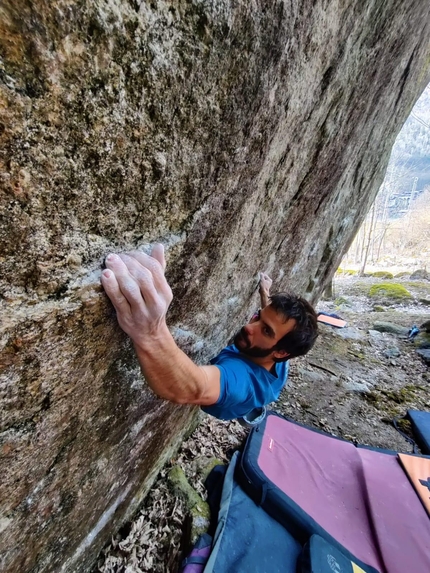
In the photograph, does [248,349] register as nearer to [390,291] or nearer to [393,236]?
[390,291]

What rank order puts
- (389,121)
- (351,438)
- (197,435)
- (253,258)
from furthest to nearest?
(351,438), (389,121), (197,435), (253,258)

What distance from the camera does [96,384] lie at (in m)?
1.74

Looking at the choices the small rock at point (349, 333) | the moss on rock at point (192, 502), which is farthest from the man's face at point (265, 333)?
the small rock at point (349, 333)

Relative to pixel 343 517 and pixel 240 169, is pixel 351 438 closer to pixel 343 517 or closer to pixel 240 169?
pixel 343 517

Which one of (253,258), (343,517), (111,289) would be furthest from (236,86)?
(343,517)

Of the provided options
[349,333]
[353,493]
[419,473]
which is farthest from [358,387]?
[349,333]

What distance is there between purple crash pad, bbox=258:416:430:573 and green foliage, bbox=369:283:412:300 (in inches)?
486

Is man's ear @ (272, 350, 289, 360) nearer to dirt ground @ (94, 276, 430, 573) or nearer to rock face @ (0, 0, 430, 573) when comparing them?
rock face @ (0, 0, 430, 573)

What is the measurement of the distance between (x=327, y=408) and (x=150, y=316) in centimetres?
562

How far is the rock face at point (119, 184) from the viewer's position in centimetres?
98

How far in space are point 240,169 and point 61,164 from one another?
1283 millimetres

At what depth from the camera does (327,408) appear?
19.8ft

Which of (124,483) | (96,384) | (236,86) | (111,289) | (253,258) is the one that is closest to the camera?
(111,289)

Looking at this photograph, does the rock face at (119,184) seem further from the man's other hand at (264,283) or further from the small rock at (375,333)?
the small rock at (375,333)
